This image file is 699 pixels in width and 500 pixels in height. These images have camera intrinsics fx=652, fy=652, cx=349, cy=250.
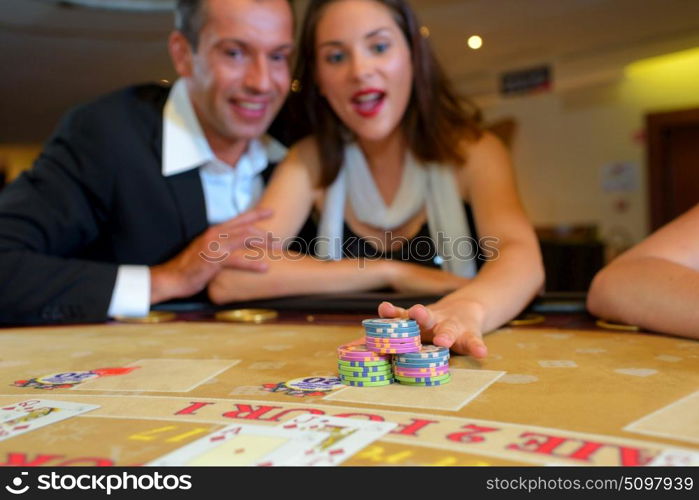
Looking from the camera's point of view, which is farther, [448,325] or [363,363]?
[448,325]

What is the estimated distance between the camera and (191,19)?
2334 mm

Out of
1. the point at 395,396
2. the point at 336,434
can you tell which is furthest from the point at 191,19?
the point at 336,434

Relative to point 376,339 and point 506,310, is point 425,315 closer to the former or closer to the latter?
point 376,339

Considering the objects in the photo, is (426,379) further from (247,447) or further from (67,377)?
(67,377)

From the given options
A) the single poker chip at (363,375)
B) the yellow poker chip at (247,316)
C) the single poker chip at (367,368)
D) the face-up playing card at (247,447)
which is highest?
the face-up playing card at (247,447)

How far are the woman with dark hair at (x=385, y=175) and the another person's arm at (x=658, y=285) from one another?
204 millimetres

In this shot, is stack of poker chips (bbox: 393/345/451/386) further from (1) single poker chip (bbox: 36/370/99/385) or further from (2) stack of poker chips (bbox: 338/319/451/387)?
(1) single poker chip (bbox: 36/370/99/385)

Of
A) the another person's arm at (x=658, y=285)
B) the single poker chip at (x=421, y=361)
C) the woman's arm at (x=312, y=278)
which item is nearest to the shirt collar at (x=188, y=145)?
the woman's arm at (x=312, y=278)

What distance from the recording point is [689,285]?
1.21m

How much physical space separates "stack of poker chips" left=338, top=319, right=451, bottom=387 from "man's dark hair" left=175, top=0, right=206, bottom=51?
169 cm

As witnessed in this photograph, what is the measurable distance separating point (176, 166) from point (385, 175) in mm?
696

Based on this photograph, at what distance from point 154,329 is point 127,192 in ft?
2.56

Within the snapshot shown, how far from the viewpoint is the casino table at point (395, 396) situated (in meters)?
0.63

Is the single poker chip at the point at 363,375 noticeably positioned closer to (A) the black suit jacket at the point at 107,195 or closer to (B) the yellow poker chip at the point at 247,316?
(B) the yellow poker chip at the point at 247,316
